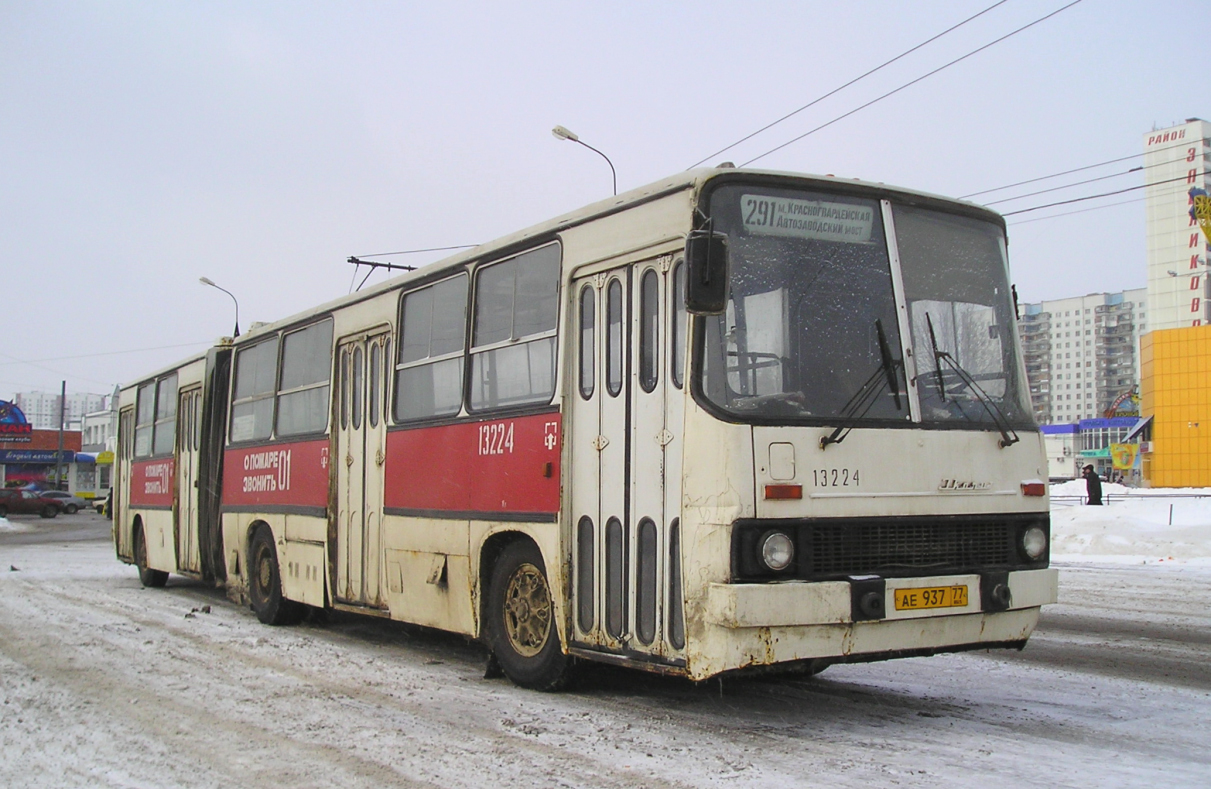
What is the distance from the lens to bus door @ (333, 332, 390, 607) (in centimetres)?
1009

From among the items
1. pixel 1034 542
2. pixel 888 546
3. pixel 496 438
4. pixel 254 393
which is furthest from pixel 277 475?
pixel 1034 542

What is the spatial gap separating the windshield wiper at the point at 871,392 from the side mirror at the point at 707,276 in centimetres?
92

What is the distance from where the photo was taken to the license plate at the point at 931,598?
20.0 ft

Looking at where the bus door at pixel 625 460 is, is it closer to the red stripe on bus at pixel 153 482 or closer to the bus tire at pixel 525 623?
the bus tire at pixel 525 623

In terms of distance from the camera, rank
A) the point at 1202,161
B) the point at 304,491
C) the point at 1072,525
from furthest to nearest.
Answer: the point at 1202,161 → the point at 1072,525 → the point at 304,491

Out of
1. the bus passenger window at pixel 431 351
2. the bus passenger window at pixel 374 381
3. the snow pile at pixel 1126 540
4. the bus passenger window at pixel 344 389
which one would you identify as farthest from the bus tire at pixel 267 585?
the snow pile at pixel 1126 540

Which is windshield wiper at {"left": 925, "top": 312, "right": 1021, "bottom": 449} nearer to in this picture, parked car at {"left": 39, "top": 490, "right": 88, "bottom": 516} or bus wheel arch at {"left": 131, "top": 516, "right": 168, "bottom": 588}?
bus wheel arch at {"left": 131, "top": 516, "right": 168, "bottom": 588}

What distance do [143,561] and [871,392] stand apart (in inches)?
570

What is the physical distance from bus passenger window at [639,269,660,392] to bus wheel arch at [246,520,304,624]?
6742 millimetres

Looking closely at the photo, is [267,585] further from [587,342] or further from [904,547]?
[904,547]

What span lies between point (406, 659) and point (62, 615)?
547 centimetres

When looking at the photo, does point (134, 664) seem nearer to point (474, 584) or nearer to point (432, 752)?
point (474, 584)

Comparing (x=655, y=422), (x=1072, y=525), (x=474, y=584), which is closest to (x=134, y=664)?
(x=474, y=584)

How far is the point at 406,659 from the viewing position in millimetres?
9531
